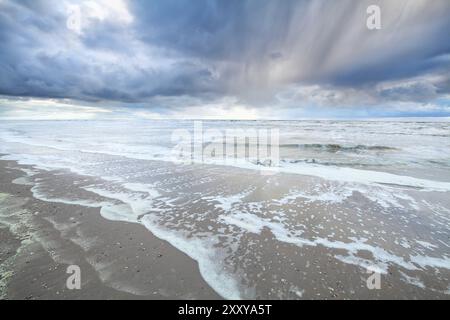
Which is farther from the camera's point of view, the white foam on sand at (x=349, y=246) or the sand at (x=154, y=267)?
the white foam on sand at (x=349, y=246)

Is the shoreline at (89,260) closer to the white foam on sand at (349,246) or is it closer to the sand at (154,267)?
the sand at (154,267)

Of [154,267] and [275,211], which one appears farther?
[275,211]

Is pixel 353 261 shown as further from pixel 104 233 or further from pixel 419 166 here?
pixel 419 166

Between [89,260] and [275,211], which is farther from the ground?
[275,211]

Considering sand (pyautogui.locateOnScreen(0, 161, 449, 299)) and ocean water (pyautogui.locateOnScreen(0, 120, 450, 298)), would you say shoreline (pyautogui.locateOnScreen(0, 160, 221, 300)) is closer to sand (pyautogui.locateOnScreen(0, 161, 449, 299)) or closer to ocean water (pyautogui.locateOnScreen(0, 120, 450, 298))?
sand (pyautogui.locateOnScreen(0, 161, 449, 299))

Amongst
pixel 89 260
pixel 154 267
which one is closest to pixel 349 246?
pixel 154 267

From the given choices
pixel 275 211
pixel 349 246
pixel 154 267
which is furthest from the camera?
pixel 275 211

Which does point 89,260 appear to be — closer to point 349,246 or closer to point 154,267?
point 154,267

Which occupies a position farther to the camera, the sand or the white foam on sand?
the white foam on sand

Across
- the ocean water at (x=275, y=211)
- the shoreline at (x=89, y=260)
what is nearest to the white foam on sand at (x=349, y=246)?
the ocean water at (x=275, y=211)

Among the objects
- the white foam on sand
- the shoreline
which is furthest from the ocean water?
the shoreline

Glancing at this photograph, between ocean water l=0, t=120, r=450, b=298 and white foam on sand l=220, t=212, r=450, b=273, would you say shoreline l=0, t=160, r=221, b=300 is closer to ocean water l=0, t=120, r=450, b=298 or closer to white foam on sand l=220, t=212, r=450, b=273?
ocean water l=0, t=120, r=450, b=298
